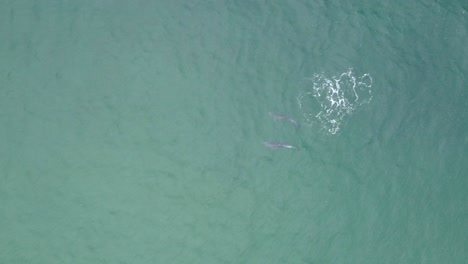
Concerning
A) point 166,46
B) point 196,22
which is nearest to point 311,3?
point 196,22

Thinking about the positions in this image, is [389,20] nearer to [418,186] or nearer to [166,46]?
[418,186]

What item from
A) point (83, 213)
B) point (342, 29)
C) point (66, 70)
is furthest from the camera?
point (342, 29)

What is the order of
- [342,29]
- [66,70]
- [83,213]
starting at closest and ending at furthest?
[83,213], [66,70], [342,29]

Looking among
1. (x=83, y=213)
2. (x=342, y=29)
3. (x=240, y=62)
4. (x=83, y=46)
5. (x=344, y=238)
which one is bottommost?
(x=83, y=213)

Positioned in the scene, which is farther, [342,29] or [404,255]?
[342,29]

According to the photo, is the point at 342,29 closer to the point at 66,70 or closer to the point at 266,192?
the point at 266,192

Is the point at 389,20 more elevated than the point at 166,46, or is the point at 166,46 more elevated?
the point at 389,20
